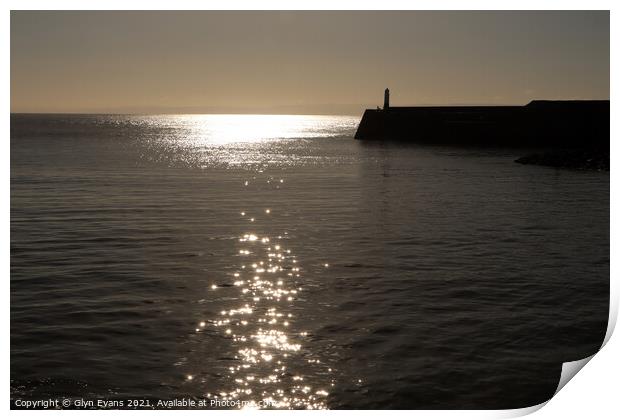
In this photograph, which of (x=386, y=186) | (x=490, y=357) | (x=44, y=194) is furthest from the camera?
(x=386, y=186)

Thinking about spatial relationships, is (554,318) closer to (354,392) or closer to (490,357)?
(490,357)

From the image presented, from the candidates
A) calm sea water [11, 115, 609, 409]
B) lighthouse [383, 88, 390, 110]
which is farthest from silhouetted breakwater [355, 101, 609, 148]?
calm sea water [11, 115, 609, 409]

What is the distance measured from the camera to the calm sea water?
7.46 m

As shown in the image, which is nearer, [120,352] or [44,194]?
[120,352]

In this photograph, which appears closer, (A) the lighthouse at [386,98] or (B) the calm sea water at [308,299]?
(B) the calm sea water at [308,299]

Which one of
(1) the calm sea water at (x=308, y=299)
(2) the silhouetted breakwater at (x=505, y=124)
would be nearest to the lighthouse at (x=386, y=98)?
(2) the silhouetted breakwater at (x=505, y=124)

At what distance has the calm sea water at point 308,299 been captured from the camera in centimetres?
746

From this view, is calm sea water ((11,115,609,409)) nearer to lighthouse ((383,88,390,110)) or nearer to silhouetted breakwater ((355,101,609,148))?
silhouetted breakwater ((355,101,609,148))

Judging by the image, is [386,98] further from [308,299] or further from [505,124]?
[308,299]

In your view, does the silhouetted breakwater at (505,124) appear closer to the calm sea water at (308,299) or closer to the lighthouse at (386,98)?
the lighthouse at (386,98)

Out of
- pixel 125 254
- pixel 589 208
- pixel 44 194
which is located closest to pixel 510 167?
pixel 589 208

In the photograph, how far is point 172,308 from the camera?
32.1 feet
